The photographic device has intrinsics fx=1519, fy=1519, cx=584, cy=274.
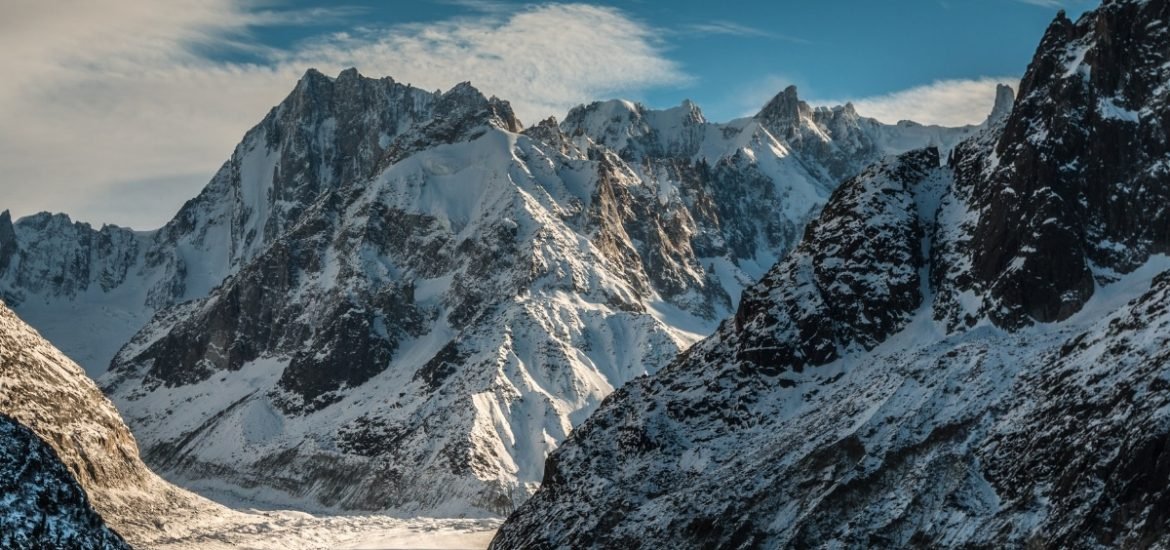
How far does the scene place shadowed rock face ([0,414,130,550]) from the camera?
7462 cm

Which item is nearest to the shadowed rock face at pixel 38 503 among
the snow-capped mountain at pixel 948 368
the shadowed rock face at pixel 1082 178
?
the snow-capped mountain at pixel 948 368

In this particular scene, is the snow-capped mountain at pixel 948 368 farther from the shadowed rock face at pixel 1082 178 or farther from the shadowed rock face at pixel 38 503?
the shadowed rock face at pixel 38 503

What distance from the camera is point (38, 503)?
7656 centimetres

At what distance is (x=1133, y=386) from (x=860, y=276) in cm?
5471

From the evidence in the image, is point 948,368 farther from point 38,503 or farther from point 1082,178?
point 38,503

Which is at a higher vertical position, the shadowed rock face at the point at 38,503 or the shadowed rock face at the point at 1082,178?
the shadowed rock face at the point at 1082,178

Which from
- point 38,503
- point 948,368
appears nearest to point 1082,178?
point 948,368

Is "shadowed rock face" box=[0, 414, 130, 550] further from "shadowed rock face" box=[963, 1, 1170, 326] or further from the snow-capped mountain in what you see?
"shadowed rock face" box=[963, 1, 1170, 326]

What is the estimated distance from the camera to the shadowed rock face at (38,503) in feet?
245

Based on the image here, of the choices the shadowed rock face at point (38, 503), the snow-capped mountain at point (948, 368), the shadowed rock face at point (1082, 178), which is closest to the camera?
the shadowed rock face at point (38, 503)

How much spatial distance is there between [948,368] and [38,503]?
326 ft

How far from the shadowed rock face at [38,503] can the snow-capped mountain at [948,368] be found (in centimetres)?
7658

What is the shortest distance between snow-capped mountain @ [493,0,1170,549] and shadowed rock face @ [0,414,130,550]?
76575 mm

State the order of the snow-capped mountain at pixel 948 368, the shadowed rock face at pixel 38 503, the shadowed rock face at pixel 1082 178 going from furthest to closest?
the shadowed rock face at pixel 1082 178, the snow-capped mountain at pixel 948 368, the shadowed rock face at pixel 38 503
